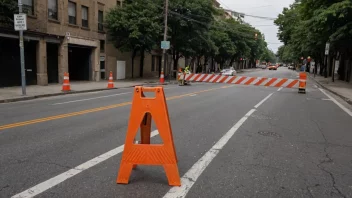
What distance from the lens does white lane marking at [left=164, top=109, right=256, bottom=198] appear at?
379 centimetres

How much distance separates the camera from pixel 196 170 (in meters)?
4.57

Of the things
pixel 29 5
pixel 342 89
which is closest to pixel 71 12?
pixel 29 5

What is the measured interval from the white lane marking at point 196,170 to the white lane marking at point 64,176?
1.44 meters

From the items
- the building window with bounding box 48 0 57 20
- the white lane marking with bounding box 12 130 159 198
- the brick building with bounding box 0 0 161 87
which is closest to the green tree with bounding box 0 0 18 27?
the brick building with bounding box 0 0 161 87

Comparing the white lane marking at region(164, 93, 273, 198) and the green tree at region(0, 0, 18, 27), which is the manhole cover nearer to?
the white lane marking at region(164, 93, 273, 198)

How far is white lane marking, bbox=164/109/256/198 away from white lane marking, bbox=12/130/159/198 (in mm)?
1435

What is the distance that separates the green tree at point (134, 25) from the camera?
87.2ft

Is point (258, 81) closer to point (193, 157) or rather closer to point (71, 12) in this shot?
point (71, 12)

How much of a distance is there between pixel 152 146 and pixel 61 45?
2089 centimetres

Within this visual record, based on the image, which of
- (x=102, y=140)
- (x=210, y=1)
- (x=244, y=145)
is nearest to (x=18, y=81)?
(x=102, y=140)

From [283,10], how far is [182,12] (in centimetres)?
3046

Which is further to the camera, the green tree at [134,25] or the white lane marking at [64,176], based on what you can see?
the green tree at [134,25]

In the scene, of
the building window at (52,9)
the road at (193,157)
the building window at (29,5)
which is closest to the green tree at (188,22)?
the building window at (52,9)

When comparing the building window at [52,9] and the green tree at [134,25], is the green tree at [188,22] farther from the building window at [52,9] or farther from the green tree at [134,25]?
the building window at [52,9]
